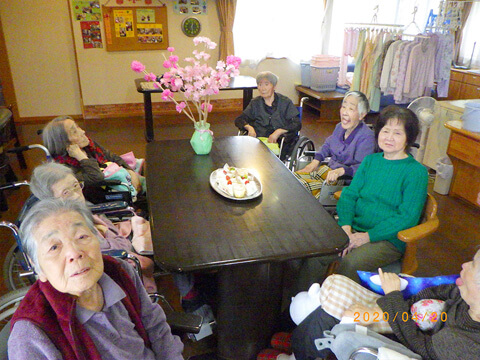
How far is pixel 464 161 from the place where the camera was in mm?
3406

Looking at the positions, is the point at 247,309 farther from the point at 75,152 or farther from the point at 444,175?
the point at 444,175

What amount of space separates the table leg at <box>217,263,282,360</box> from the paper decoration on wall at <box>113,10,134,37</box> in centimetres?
509

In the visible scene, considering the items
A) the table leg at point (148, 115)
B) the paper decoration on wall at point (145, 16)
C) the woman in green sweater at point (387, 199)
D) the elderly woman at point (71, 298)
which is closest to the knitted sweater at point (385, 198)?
the woman in green sweater at point (387, 199)

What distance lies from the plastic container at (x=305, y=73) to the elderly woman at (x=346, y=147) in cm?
392

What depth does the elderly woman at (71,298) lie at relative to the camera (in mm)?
1007

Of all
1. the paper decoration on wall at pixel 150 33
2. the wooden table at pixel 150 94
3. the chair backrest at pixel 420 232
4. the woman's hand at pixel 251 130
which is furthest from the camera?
the paper decoration on wall at pixel 150 33

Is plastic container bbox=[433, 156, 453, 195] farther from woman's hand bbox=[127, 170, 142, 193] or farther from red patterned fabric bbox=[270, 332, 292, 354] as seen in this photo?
woman's hand bbox=[127, 170, 142, 193]

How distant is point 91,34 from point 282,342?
5.38 meters

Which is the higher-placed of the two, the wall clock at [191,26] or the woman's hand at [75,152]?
the wall clock at [191,26]

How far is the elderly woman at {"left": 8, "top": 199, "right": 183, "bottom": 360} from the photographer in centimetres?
101

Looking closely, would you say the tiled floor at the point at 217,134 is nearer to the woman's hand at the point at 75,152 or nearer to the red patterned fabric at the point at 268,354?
the red patterned fabric at the point at 268,354

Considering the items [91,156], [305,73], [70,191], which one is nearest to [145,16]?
[305,73]

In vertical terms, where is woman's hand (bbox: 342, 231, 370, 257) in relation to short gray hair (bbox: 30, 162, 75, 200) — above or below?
below

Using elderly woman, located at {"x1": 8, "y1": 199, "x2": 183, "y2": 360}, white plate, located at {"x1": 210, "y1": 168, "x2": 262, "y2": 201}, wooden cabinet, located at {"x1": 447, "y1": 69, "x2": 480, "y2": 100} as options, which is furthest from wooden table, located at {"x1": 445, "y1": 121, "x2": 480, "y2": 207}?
elderly woman, located at {"x1": 8, "y1": 199, "x2": 183, "y2": 360}
